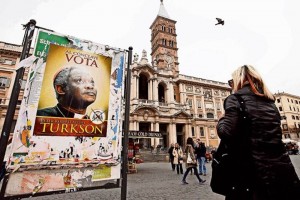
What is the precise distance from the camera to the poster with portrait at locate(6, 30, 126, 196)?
7.67ft

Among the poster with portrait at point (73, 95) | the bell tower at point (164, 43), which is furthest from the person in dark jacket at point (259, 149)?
the bell tower at point (164, 43)

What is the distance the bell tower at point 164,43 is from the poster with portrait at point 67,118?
115ft

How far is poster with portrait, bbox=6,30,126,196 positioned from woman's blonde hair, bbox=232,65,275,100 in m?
1.83

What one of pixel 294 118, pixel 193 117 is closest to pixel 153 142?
pixel 193 117

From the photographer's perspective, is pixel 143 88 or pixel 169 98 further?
pixel 143 88

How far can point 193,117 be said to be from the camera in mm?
36000

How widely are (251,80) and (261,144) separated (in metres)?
0.73

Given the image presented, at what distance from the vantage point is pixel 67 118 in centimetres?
265

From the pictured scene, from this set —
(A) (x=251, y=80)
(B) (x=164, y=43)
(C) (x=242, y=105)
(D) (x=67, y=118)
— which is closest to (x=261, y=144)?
(C) (x=242, y=105)

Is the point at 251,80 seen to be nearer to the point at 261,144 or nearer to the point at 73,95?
the point at 261,144

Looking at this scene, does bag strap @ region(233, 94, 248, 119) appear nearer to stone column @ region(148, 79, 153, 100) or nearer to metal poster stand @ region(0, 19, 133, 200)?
metal poster stand @ region(0, 19, 133, 200)

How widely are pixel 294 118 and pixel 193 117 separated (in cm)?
4101

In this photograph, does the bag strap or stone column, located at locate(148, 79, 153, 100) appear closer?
the bag strap

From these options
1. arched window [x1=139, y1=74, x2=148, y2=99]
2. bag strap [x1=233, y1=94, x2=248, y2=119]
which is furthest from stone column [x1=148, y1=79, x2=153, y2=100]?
bag strap [x1=233, y1=94, x2=248, y2=119]
